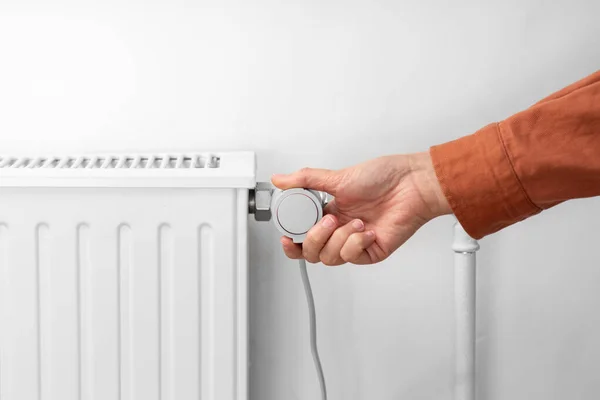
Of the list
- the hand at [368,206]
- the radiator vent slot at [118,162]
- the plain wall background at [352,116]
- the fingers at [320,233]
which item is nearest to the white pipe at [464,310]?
the plain wall background at [352,116]

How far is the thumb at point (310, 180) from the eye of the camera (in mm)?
629

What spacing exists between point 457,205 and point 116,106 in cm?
51

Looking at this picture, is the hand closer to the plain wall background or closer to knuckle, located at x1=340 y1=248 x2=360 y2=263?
knuckle, located at x1=340 y1=248 x2=360 y2=263

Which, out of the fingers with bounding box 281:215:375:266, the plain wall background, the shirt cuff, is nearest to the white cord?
the plain wall background

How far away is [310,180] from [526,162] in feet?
0.74

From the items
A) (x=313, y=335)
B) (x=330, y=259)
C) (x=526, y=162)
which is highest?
(x=526, y=162)

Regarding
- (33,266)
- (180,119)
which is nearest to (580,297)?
(180,119)

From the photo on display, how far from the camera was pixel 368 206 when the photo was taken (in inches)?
26.8

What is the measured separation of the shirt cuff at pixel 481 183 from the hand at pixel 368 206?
0.03 m

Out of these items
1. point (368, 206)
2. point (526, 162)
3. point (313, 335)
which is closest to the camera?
point (526, 162)

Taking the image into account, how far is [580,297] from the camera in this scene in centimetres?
84

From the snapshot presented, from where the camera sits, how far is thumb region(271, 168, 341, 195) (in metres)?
0.63

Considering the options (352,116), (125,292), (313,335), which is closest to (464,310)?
(313,335)

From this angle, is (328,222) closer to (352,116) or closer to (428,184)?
(428,184)
